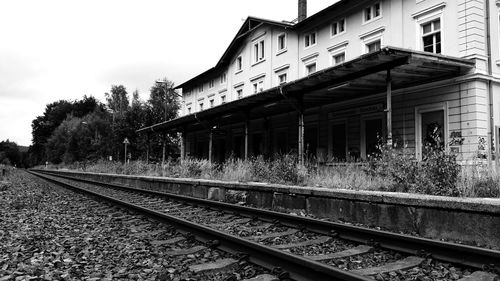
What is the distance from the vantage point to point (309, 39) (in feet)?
84.1

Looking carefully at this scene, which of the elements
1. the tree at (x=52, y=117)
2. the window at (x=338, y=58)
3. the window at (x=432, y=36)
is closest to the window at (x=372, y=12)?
the window at (x=338, y=58)

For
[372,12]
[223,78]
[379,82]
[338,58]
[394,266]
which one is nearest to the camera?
[394,266]

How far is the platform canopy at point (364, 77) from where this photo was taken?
11789 millimetres

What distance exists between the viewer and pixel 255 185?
984cm

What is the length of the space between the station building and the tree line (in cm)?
1095

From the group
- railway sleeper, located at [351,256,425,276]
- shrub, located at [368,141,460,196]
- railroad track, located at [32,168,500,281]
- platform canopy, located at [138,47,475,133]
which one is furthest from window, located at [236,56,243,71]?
railway sleeper, located at [351,256,425,276]

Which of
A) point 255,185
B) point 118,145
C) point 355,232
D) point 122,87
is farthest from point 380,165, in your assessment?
point 122,87

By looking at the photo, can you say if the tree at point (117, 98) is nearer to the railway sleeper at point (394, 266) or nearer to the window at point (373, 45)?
the window at point (373, 45)

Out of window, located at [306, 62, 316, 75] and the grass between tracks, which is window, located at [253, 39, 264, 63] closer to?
window, located at [306, 62, 316, 75]

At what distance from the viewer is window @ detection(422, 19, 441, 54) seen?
57.5 ft

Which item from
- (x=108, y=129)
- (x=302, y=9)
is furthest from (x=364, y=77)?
(x=108, y=129)

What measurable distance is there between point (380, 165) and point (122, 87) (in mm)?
74341

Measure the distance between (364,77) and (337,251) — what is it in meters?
9.92

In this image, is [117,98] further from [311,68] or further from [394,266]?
[394,266]
